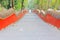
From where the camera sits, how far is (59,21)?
10.4 metres

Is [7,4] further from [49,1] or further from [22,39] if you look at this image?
[22,39]

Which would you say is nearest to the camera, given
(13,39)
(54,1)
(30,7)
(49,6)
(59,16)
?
(13,39)

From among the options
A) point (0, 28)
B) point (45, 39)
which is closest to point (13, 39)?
point (45, 39)

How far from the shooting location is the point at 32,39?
21.8ft

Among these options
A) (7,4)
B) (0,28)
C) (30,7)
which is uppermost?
(0,28)

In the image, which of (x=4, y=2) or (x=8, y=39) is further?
(x=4, y=2)

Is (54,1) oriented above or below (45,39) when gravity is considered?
below

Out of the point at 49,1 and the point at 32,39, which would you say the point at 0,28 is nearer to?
the point at 32,39

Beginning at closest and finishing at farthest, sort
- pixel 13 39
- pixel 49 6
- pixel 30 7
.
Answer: pixel 13 39, pixel 49 6, pixel 30 7

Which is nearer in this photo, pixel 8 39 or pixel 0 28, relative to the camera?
Answer: pixel 8 39

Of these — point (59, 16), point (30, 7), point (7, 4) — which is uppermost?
point (59, 16)

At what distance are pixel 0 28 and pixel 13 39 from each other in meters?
3.81

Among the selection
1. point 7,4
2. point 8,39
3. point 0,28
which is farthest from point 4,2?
point 8,39

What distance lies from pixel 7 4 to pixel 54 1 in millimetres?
7493
